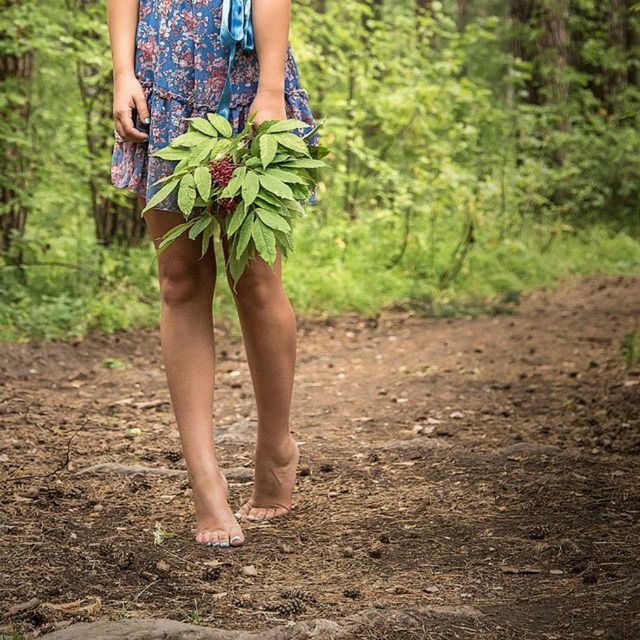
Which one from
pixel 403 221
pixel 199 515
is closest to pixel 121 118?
pixel 199 515

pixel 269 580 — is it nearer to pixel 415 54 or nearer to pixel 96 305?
pixel 96 305

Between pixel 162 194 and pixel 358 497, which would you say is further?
pixel 358 497

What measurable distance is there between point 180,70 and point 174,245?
1.57ft

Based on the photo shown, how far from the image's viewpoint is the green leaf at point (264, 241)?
2.55m

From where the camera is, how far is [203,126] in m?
2.64

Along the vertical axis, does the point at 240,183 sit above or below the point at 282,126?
below

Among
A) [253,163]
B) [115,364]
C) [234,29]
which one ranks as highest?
[234,29]

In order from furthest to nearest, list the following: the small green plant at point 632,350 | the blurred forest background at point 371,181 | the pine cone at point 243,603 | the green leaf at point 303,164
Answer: the blurred forest background at point 371,181
the small green plant at point 632,350
the green leaf at point 303,164
the pine cone at point 243,603

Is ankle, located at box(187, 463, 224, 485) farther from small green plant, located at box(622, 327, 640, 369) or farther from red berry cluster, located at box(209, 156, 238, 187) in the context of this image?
small green plant, located at box(622, 327, 640, 369)

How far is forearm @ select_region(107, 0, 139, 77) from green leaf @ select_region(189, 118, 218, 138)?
0.95 ft

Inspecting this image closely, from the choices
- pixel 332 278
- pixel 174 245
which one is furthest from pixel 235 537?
pixel 332 278

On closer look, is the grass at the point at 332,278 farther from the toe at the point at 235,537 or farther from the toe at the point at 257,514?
the toe at the point at 235,537

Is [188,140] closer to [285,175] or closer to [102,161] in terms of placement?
[285,175]

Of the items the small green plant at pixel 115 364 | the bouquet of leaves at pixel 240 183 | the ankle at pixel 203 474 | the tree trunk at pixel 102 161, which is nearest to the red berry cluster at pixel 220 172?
the bouquet of leaves at pixel 240 183
